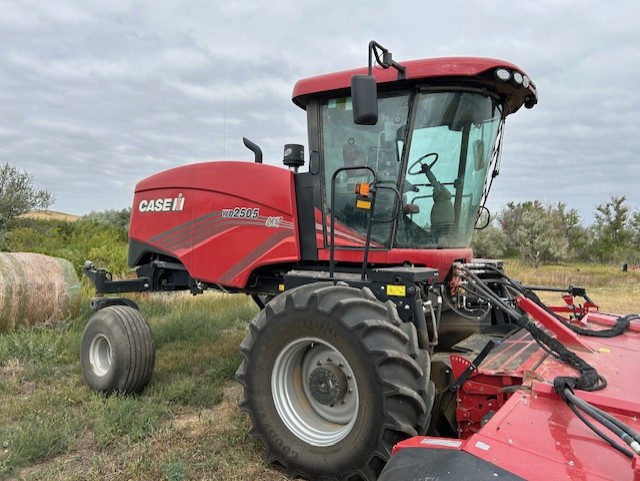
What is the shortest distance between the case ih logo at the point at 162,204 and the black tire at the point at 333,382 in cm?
212

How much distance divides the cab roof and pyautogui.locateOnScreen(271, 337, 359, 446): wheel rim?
1923 mm

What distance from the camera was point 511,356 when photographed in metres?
3.41

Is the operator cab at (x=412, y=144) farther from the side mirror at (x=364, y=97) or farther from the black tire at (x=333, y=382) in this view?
the black tire at (x=333, y=382)

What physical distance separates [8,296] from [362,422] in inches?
240

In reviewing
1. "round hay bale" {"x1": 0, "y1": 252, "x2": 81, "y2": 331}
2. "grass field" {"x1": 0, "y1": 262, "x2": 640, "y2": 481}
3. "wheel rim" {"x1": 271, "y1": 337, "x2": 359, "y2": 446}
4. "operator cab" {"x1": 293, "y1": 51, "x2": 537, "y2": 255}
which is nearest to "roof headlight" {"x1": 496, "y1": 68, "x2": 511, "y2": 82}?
"operator cab" {"x1": 293, "y1": 51, "x2": 537, "y2": 255}

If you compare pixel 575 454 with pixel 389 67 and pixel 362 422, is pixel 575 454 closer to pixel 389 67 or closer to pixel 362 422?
pixel 362 422

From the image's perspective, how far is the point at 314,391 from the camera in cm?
337

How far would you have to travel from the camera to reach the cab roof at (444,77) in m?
3.51

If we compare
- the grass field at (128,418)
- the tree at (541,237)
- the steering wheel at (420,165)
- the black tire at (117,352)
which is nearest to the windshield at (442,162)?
the steering wheel at (420,165)

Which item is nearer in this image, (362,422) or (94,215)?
(362,422)

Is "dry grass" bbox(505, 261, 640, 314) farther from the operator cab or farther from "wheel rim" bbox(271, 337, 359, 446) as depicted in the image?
"wheel rim" bbox(271, 337, 359, 446)

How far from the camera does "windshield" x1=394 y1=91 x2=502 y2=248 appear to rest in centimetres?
373

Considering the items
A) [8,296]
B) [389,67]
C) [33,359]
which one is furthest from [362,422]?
[8,296]

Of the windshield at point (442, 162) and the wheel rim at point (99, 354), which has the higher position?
the windshield at point (442, 162)
